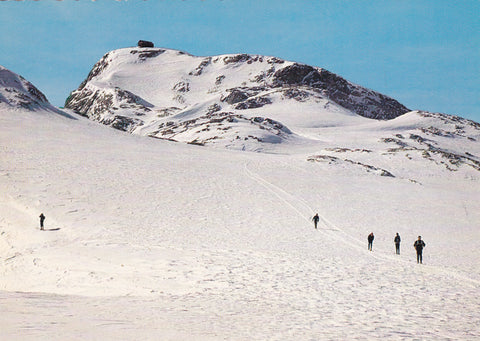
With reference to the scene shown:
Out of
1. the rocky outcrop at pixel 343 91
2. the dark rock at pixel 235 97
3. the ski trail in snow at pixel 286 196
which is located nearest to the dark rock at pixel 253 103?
the dark rock at pixel 235 97

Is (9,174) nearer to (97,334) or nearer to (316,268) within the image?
(316,268)

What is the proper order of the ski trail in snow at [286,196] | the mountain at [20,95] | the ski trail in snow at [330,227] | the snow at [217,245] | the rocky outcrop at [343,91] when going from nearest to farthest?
the snow at [217,245], the ski trail in snow at [330,227], the ski trail in snow at [286,196], the mountain at [20,95], the rocky outcrop at [343,91]

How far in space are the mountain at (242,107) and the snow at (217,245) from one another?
34.3 meters

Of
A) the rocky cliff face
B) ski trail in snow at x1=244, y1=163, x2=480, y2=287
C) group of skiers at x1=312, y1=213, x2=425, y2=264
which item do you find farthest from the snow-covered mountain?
group of skiers at x1=312, y1=213, x2=425, y2=264

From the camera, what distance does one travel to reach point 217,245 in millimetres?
26672

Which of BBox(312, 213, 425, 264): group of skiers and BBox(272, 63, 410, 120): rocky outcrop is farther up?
BBox(272, 63, 410, 120): rocky outcrop

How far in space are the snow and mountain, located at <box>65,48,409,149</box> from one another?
34.3 metres

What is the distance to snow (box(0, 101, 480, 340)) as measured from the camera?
1163cm

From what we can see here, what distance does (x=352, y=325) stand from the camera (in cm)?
1202

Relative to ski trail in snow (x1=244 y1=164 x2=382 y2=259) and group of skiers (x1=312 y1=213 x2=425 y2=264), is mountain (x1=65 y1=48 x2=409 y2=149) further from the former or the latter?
group of skiers (x1=312 y1=213 x2=425 y2=264)

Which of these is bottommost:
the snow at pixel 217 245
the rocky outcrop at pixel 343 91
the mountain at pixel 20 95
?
the snow at pixel 217 245

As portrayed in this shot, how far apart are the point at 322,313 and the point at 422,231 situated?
2647 cm

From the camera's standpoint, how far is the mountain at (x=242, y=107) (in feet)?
343

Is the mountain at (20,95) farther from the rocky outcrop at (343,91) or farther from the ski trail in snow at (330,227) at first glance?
the rocky outcrop at (343,91)
